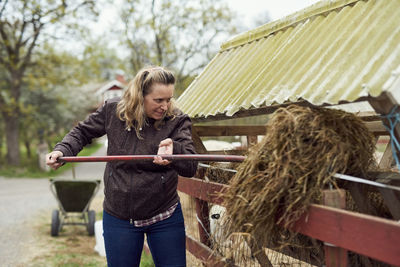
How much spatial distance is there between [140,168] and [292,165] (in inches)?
46.6

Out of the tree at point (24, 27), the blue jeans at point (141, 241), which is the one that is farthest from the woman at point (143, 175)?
the tree at point (24, 27)

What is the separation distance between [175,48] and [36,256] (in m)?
15.2

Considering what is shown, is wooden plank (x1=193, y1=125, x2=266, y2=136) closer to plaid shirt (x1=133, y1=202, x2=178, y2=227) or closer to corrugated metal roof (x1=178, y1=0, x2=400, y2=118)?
corrugated metal roof (x1=178, y1=0, x2=400, y2=118)

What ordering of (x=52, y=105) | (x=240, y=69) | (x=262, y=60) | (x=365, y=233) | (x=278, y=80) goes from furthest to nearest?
(x=52, y=105), (x=240, y=69), (x=262, y=60), (x=278, y=80), (x=365, y=233)

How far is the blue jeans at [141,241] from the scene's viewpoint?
303cm

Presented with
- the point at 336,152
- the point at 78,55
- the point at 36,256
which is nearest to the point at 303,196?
the point at 336,152

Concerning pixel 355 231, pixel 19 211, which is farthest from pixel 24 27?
pixel 355 231

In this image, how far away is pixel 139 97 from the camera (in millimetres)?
3051

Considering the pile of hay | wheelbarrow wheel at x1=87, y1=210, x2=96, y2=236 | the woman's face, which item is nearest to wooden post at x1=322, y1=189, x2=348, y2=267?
the pile of hay

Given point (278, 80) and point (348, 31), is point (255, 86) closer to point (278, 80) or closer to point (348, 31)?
point (278, 80)

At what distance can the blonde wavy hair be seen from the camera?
304cm

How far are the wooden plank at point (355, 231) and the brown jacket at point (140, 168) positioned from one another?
0.93 metres

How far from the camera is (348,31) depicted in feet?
9.53

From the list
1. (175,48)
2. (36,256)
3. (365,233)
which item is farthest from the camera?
(175,48)
